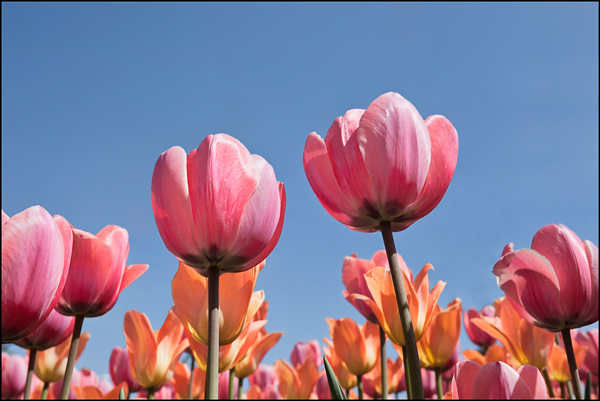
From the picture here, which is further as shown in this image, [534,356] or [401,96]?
[534,356]

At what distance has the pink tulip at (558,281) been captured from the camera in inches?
51.7

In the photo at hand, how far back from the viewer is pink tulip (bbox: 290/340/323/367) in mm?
4051

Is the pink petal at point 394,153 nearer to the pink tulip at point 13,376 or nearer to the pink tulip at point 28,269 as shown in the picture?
the pink tulip at point 28,269

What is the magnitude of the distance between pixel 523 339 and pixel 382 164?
4.38ft

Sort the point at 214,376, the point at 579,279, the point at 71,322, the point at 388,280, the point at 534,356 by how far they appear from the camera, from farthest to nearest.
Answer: the point at 534,356, the point at 71,322, the point at 388,280, the point at 579,279, the point at 214,376

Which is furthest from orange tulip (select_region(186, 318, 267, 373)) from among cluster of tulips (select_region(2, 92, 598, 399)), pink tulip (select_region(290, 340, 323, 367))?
pink tulip (select_region(290, 340, 323, 367))

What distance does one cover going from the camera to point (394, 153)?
3.44 ft

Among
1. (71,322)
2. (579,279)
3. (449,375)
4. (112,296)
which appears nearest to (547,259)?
(579,279)

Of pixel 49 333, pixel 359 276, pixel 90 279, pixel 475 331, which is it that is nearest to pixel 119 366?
pixel 49 333

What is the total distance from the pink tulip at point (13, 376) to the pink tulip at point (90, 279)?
90.0 inches

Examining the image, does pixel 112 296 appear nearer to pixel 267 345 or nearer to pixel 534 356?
pixel 267 345

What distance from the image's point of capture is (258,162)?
110 cm

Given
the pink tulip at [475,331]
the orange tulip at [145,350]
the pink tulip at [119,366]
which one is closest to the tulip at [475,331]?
the pink tulip at [475,331]

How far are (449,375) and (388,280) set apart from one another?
2.30 m
